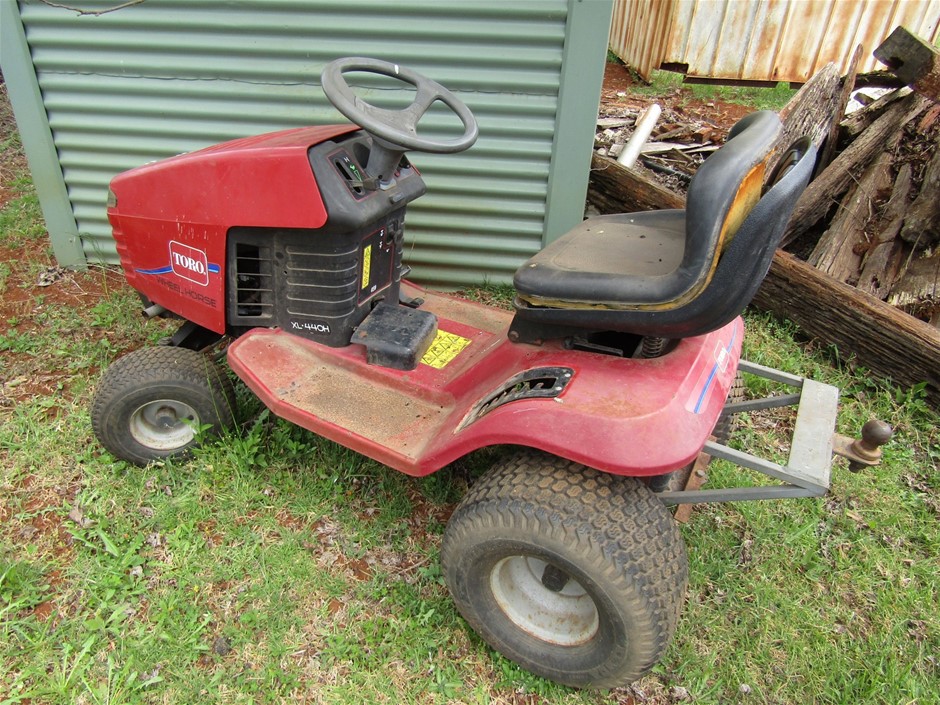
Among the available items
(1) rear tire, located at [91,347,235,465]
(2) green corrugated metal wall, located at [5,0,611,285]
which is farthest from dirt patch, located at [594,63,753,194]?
(1) rear tire, located at [91,347,235,465]

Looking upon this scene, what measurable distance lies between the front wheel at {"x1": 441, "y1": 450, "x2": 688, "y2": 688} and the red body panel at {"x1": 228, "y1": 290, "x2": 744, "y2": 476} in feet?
0.47

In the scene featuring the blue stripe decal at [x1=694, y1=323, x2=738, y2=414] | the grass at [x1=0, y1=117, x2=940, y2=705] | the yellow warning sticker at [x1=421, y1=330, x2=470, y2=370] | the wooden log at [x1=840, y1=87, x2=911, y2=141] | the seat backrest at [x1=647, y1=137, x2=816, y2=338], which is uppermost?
the seat backrest at [x1=647, y1=137, x2=816, y2=338]

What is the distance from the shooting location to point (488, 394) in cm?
209

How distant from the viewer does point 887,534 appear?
2.55 m

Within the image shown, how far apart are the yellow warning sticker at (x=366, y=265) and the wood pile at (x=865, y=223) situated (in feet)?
6.54

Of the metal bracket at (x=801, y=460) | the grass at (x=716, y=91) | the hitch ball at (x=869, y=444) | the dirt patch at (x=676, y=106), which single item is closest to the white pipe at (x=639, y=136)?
the dirt patch at (x=676, y=106)

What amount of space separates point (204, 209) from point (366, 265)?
592 mm

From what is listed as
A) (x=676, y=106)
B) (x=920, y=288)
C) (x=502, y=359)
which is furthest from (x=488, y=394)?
(x=676, y=106)

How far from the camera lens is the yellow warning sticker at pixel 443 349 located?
2.50m

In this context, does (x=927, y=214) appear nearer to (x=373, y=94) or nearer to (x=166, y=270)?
(x=373, y=94)

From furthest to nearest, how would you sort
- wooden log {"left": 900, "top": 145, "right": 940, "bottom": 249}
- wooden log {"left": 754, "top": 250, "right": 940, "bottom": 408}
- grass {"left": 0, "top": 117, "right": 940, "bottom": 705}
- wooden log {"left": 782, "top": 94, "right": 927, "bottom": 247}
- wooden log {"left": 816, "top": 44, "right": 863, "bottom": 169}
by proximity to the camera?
wooden log {"left": 816, "top": 44, "right": 863, "bottom": 169} → wooden log {"left": 782, "top": 94, "right": 927, "bottom": 247} → wooden log {"left": 900, "top": 145, "right": 940, "bottom": 249} → wooden log {"left": 754, "top": 250, "right": 940, "bottom": 408} → grass {"left": 0, "top": 117, "right": 940, "bottom": 705}

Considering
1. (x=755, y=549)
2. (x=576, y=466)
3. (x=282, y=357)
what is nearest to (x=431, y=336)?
(x=282, y=357)

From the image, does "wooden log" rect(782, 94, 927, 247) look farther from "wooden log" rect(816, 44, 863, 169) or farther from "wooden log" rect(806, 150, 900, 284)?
"wooden log" rect(816, 44, 863, 169)

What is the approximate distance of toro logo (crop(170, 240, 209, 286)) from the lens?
2.43m
